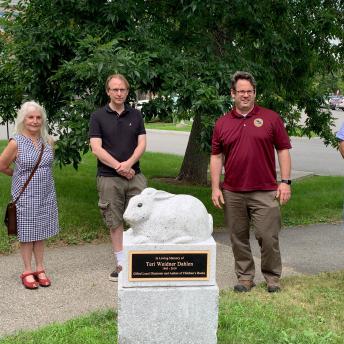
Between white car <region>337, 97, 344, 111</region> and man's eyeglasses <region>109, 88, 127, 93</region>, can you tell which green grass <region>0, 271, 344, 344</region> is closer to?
man's eyeglasses <region>109, 88, 127, 93</region>

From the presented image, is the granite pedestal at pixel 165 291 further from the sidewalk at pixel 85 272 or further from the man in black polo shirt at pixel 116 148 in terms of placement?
the man in black polo shirt at pixel 116 148

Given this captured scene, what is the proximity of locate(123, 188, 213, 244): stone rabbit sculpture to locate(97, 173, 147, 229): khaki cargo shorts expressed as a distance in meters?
1.27

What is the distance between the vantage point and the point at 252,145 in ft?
15.0

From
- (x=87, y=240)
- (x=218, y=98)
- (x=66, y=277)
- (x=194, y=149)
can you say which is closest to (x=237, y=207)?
(x=218, y=98)

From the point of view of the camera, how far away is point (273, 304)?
4539 millimetres

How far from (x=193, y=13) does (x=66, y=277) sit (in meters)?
3.32

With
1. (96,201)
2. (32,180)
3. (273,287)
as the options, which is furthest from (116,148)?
(96,201)

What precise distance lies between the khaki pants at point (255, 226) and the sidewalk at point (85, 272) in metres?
0.37

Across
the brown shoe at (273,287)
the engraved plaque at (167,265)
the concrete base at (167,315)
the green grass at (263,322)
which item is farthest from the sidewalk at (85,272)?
the engraved plaque at (167,265)

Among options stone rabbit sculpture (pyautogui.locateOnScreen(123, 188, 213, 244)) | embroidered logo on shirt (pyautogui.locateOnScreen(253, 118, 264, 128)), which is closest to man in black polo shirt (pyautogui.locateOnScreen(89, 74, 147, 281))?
embroidered logo on shirt (pyautogui.locateOnScreen(253, 118, 264, 128))

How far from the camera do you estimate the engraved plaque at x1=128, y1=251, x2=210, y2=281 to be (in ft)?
11.9

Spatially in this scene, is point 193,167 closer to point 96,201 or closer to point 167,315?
point 96,201

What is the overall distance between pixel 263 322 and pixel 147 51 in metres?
3.26

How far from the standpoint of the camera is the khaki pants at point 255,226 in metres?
4.75
